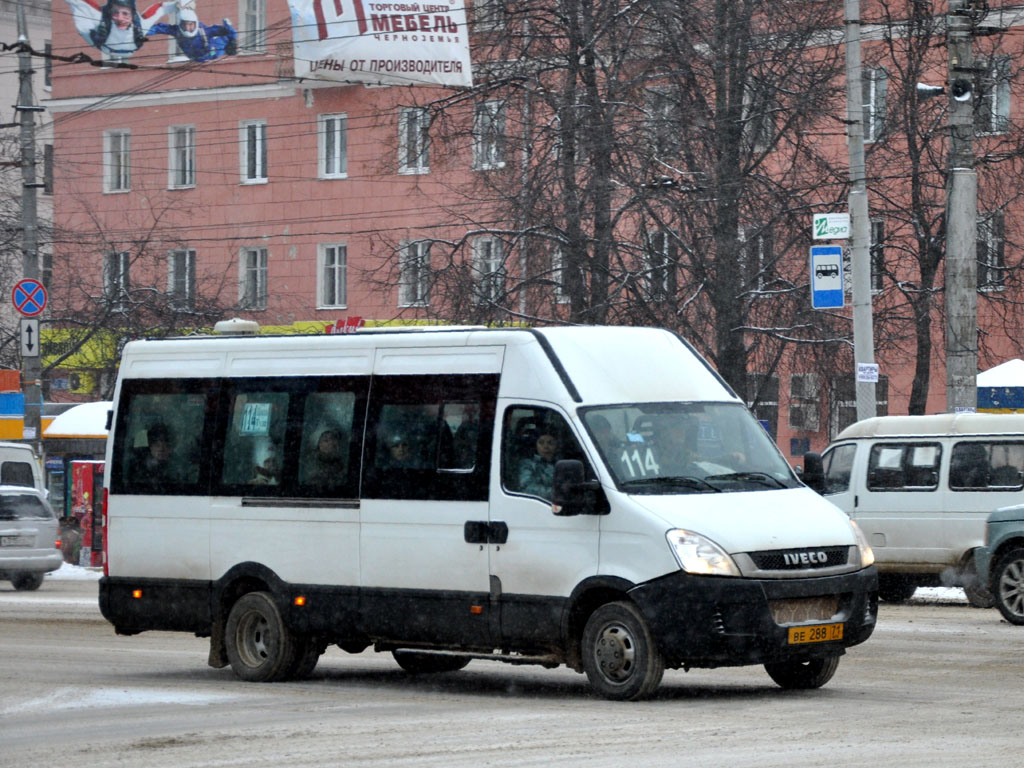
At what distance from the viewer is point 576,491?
12.6 metres

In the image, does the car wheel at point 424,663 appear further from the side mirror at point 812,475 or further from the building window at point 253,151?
the building window at point 253,151

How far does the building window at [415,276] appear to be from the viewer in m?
Result: 31.4

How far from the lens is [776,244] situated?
3053 cm

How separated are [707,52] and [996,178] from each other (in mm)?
6382

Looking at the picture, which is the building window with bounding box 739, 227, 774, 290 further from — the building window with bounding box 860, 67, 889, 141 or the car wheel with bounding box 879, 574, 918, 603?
the car wheel with bounding box 879, 574, 918, 603

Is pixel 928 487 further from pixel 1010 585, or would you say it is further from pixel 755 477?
pixel 755 477

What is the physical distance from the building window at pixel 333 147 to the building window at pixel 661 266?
21.7 metres

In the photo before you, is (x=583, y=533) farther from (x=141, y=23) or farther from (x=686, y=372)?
(x=141, y=23)

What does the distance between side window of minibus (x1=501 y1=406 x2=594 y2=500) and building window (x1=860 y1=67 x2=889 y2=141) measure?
21501 millimetres

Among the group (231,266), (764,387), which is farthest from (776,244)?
(231,266)

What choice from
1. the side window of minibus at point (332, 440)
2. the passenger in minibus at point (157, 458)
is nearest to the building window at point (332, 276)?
the passenger in minibus at point (157, 458)

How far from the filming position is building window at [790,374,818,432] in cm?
3316

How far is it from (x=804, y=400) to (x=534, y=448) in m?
21.7

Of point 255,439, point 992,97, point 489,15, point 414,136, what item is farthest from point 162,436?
point 992,97
